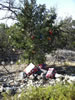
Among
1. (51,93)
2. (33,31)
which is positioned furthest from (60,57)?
(51,93)

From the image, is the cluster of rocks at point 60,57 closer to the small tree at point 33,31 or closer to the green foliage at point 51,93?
the small tree at point 33,31

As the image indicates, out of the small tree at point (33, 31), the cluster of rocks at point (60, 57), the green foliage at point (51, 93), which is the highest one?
the small tree at point (33, 31)

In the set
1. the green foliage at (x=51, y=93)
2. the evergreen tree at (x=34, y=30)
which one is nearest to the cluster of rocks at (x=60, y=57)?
the evergreen tree at (x=34, y=30)

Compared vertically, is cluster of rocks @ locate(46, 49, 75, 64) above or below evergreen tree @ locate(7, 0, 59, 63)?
below

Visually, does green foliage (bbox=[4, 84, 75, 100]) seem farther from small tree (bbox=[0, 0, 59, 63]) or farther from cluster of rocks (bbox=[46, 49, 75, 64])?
cluster of rocks (bbox=[46, 49, 75, 64])

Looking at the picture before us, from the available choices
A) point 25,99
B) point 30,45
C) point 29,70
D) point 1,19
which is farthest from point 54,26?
point 25,99

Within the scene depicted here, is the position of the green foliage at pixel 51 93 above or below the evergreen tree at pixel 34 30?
below

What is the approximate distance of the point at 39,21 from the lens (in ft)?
20.1

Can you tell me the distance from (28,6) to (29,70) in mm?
2730

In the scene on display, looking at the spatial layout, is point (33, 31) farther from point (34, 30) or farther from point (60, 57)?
point (60, 57)

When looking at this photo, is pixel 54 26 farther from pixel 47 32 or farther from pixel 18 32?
pixel 18 32

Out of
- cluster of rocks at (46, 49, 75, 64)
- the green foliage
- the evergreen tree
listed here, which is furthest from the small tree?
the green foliage

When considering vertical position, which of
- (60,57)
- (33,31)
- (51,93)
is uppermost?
(33,31)

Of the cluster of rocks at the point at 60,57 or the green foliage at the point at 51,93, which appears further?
the cluster of rocks at the point at 60,57
